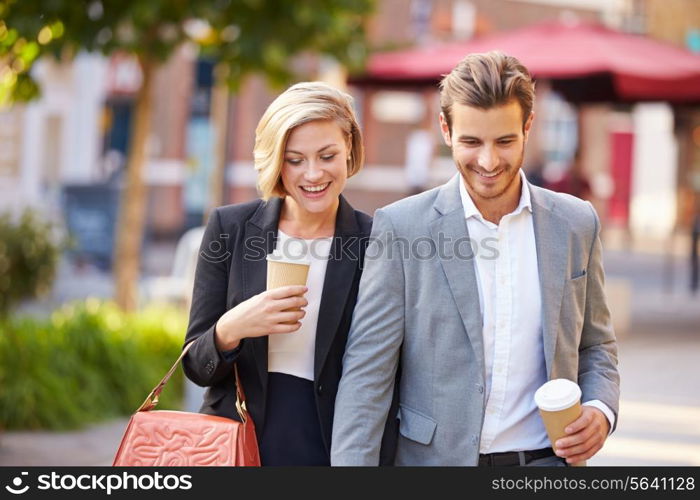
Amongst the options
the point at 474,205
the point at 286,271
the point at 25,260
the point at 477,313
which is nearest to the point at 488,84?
the point at 474,205

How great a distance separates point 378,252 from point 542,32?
10.7 m

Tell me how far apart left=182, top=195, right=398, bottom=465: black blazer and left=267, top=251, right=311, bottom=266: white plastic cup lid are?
190mm

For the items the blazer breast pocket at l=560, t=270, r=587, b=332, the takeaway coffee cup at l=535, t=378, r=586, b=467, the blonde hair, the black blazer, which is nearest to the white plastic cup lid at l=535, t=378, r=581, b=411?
the takeaway coffee cup at l=535, t=378, r=586, b=467

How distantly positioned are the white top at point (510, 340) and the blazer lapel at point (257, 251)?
577mm

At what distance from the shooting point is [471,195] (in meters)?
2.98

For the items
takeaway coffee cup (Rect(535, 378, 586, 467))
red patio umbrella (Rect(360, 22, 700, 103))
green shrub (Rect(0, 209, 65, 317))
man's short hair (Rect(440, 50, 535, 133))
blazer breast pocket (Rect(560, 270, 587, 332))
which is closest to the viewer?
takeaway coffee cup (Rect(535, 378, 586, 467))

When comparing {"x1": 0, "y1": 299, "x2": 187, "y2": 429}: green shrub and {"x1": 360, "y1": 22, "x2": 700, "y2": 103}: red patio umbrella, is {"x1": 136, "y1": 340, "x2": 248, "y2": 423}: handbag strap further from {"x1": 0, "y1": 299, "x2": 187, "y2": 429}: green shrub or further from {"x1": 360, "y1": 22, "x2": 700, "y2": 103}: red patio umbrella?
{"x1": 360, "y1": 22, "x2": 700, "y2": 103}: red patio umbrella

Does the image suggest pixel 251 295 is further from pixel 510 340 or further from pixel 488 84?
pixel 488 84

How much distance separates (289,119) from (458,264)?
22.3 inches

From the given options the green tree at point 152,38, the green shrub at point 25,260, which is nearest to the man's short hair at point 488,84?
the green tree at point 152,38

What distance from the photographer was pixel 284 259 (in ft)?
9.52

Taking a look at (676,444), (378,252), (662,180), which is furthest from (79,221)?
(662,180)

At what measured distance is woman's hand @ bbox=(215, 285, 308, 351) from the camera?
2883 mm

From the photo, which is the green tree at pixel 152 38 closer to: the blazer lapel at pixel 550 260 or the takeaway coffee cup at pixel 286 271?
the takeaway coffee cup at pixel 286 271
